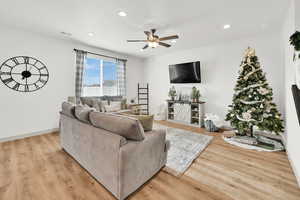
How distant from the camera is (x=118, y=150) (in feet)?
4.49

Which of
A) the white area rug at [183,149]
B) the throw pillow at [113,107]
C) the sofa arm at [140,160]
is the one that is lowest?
the white area rug at [183,149]

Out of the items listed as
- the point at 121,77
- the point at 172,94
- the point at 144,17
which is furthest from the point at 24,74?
the point at 172,94

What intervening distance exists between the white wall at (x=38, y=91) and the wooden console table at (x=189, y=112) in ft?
12.3

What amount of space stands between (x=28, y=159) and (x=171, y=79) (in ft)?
15.5

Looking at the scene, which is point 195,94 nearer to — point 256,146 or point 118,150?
point 256,146

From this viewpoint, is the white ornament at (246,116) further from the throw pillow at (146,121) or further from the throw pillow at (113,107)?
the throw pillow at (113,107)

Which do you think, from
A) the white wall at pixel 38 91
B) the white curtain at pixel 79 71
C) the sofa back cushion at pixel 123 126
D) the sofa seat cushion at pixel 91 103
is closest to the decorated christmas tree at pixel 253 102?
the sofa back cushion at pixel 123 126

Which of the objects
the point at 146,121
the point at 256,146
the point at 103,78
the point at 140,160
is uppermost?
the point at 103,78

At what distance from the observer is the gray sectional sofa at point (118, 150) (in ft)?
4.59

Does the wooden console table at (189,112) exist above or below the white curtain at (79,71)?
below

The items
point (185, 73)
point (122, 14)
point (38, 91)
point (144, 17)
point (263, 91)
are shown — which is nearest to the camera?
point (122, 14)

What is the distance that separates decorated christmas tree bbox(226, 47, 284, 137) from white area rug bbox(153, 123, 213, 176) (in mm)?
924

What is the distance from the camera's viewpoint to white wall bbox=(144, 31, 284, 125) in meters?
3.37

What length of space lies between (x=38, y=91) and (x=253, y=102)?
5.59 metres
